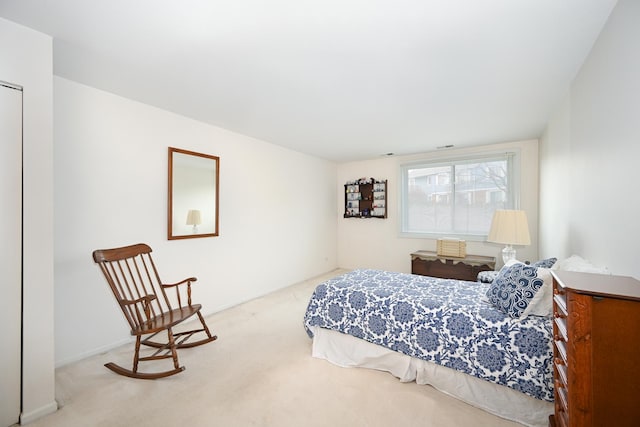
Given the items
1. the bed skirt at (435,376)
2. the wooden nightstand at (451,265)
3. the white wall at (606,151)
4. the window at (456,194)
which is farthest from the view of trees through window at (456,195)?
the bed skirt at (435,376)

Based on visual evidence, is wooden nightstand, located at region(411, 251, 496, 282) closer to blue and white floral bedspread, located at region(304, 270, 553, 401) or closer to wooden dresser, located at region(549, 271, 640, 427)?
blue and white floral bedspread, located at region(304, 270, 553, 401)

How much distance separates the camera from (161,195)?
3070mm

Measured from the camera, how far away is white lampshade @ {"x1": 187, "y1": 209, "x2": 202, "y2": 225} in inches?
130

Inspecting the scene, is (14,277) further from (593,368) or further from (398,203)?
(398,203)

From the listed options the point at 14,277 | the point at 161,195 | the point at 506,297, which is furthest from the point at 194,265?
the point at 506,297

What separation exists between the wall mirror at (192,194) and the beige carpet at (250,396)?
4.49 feet

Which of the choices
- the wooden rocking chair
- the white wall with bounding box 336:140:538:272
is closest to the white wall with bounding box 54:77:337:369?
the wooden rocking chair

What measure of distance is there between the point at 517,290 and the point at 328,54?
2097mm

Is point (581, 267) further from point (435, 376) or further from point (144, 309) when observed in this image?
point (144, 309)

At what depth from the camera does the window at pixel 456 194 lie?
4492 mm

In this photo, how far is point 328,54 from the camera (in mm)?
1959

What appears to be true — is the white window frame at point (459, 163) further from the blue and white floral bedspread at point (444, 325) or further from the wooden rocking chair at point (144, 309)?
the wooden rocking chair at point (144, 309)

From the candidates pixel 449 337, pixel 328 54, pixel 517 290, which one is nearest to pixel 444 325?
pixel 449 337

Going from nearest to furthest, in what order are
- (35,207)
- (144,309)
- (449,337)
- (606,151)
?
(606,151)
(35,207)
(449,337)
(144,309)
